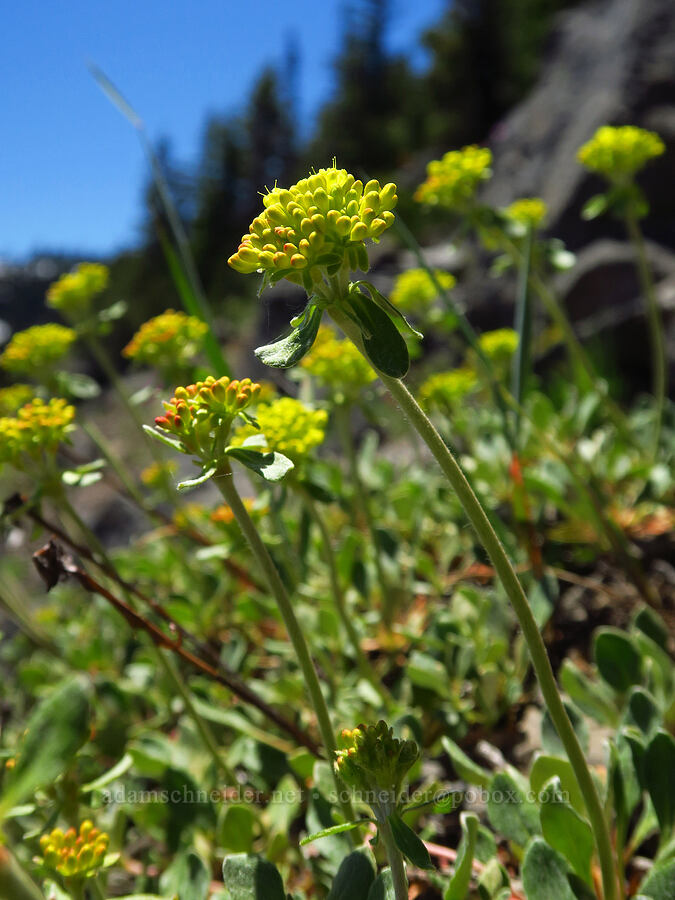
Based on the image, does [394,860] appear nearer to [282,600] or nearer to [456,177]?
[282,600]

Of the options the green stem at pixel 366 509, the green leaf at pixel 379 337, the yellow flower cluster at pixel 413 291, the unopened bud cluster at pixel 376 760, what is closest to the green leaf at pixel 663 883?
the unopened bud cluster at pixel 376 760

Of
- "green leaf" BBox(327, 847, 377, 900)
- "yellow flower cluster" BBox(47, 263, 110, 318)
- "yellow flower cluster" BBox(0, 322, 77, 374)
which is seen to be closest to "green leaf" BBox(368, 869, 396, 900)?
"green leaf" BBox(327, 847, 377, 900)

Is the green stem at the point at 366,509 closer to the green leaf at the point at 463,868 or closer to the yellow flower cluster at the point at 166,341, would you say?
the yellow flower cluster at the point at 166,341

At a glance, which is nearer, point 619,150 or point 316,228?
point 316,228

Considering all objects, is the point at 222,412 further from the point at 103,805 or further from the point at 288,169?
the point at 288,169

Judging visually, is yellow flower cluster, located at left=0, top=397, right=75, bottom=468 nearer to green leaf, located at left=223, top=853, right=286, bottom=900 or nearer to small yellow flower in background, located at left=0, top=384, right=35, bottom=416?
green leaf, located at left=223, top=853, right=286, bottom=900

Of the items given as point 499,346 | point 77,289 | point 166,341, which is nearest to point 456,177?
point 499,346
